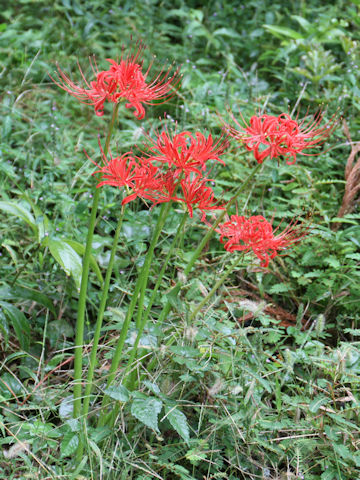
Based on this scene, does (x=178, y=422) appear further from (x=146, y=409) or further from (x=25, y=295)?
(x=25, y=295)

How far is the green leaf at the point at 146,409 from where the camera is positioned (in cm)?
162

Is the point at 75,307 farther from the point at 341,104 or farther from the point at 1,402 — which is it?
the point at 341,104

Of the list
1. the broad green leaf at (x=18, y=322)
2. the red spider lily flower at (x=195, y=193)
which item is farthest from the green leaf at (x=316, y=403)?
the broad green leaf at (x=18, y=322)

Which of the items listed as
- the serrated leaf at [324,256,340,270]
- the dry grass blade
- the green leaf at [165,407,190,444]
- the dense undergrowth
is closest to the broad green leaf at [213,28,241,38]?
the dense undergrowth

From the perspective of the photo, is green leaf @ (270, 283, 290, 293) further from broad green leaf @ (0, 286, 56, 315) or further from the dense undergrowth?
broad green leaf @ (0, 286, 56, 315)

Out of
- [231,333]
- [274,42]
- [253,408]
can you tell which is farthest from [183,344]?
[274,42]

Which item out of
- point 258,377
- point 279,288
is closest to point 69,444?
Answer: point 258,377

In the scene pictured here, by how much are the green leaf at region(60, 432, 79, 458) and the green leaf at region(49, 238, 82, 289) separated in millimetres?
564

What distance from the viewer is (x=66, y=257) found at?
2.10 meters

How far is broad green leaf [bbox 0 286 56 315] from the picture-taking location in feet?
7.41

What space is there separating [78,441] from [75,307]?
32.5 inches

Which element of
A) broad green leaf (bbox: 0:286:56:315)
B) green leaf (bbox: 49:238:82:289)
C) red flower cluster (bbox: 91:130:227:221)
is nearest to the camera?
red flower cluster (bbox: 91:130:227:221)

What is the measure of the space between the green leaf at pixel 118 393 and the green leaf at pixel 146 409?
0.03 meters

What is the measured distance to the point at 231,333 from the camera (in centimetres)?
193
